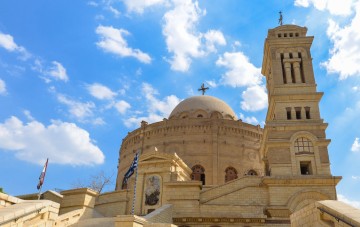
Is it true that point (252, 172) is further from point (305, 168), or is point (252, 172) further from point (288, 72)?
point (288, 72)

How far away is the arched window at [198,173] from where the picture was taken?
122 feet

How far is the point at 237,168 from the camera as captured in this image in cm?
3841

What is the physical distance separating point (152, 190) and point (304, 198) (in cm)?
1165

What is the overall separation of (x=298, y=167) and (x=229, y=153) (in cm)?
1316

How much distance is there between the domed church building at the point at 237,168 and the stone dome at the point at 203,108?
1825mm

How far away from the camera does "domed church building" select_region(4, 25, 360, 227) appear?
76.5 ft

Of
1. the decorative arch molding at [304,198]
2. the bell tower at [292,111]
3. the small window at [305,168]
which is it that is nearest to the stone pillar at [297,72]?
the bell tower at [292,111]

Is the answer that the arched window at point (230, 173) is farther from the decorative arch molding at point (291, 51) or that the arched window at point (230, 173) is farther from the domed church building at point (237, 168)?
the decorative arch molding at point (291, 51)

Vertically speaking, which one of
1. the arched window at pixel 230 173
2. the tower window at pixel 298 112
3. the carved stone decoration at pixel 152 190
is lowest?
the carved stone decoration at pixel 152 190

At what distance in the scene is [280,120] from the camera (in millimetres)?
27953

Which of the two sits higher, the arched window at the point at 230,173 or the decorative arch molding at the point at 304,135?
the arched window at the point at 230,173

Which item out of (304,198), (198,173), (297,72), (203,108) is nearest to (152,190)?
(198,173)

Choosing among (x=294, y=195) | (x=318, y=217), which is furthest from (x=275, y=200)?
(x=318, y=217)

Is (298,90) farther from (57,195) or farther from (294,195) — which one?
(57,195)
